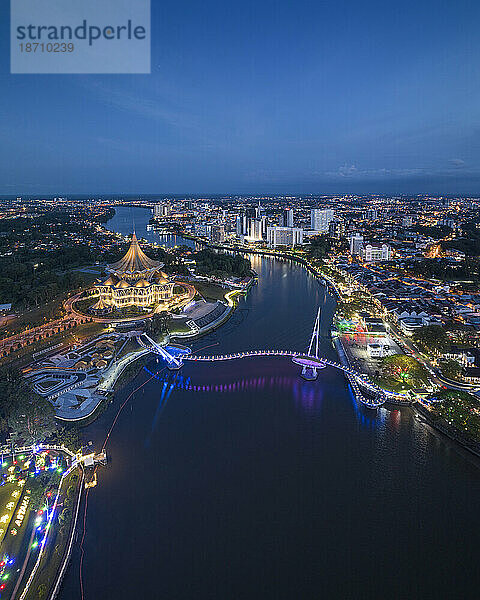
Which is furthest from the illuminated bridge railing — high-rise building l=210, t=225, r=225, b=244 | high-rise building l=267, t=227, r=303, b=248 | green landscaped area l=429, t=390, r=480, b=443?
high-rise building l=210, t=225, r=225, b=244

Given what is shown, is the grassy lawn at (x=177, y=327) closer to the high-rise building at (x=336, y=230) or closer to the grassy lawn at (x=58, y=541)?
the grassy lawn at (x=58, y=541)

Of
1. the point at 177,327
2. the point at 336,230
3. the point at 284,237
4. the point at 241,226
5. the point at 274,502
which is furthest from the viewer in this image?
the point at 336,230

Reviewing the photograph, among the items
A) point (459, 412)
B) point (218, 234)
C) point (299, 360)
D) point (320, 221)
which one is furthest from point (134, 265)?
point (320, 221)

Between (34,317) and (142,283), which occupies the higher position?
(142,283)

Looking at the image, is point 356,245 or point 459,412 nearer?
point 459,412

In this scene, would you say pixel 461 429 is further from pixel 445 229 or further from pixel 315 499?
pixel 445 229

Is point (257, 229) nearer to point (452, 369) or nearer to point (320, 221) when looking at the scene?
point (320, 221)

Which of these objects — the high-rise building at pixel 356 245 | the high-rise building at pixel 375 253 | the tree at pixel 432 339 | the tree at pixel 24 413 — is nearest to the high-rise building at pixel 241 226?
the high-rise building at pixel 356 245
